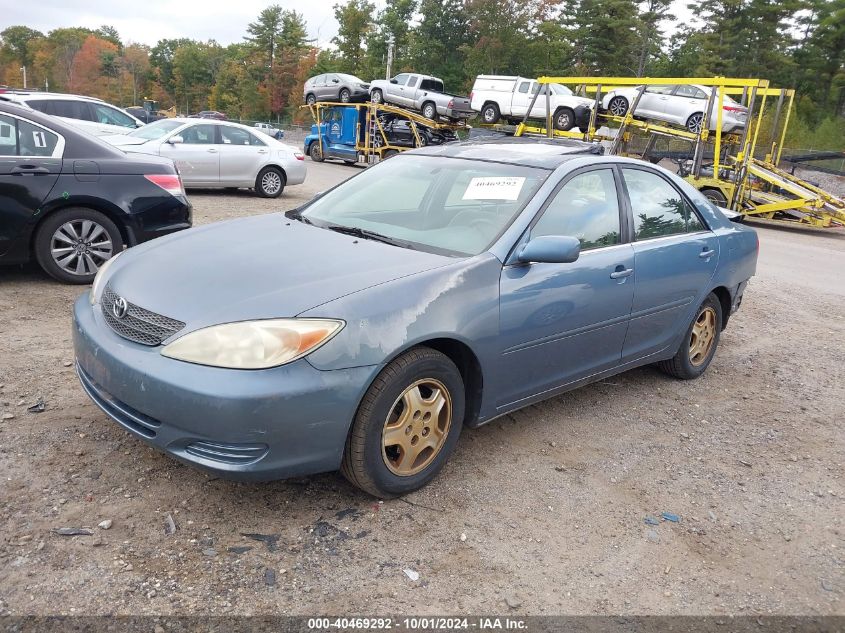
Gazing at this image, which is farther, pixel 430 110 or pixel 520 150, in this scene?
pixel 430 110

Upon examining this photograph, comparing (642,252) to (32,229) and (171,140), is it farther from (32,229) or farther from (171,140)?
(171,140)

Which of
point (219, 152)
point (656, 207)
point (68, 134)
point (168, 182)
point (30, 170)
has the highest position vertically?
point (68, 134)

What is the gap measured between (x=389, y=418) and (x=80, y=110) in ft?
45.2

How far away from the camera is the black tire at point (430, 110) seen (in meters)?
25.7

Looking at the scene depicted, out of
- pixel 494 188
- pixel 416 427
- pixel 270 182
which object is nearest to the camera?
pixel 416 427

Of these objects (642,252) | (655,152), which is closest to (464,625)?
(642,252)

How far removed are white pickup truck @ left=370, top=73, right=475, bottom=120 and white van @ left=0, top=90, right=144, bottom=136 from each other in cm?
1274

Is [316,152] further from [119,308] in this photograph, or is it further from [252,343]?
[252,343]

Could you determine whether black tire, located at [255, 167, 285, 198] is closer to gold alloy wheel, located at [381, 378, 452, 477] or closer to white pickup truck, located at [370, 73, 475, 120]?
gold alloy wheel, located at [381, 378, 452, 477]

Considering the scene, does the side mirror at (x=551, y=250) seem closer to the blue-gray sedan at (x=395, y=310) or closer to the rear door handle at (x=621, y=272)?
the blue-gray sedan at (x=395, y=310)

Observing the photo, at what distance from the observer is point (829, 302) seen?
821 cm

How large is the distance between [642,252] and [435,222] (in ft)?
4.30

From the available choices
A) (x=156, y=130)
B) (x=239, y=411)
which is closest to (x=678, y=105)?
(x=156, y=130)

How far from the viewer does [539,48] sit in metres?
55.9
